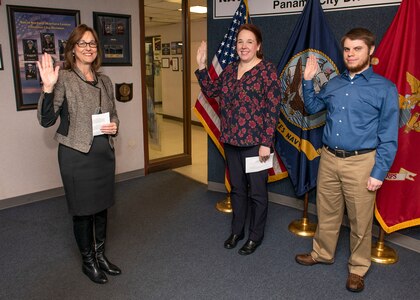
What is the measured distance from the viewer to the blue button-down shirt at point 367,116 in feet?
6.86

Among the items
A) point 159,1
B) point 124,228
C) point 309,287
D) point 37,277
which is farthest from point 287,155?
point 159,1

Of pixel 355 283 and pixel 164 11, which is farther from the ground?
pixel 164 11

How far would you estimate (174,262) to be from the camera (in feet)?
8.63

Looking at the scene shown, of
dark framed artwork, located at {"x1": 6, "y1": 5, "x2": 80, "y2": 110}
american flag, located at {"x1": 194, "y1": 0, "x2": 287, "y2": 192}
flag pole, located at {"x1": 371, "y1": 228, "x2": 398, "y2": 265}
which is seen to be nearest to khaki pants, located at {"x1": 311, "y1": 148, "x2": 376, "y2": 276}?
flag pole, located at {"x1": 371, "y1": 228, "x2": 398, "y2": 265}

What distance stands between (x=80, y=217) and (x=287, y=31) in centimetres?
233

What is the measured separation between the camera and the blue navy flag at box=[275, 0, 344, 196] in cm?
282

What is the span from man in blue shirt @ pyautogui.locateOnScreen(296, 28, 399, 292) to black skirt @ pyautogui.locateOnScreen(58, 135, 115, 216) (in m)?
1.35

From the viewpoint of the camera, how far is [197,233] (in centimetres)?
308

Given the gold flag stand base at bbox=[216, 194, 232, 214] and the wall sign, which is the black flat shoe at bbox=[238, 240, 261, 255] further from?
the wall sign

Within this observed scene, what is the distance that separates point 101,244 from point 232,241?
0.97 meters

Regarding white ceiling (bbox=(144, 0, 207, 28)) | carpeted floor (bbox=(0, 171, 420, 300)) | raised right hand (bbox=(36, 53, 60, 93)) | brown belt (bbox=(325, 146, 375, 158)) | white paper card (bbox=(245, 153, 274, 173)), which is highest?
white ceiling (bbox=(144, 0, 207, 28))

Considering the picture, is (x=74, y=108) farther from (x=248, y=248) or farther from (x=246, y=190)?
(x=248, y=248)

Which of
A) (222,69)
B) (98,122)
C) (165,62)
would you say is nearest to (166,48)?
(165,62)

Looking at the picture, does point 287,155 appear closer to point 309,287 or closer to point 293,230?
point 293,230
